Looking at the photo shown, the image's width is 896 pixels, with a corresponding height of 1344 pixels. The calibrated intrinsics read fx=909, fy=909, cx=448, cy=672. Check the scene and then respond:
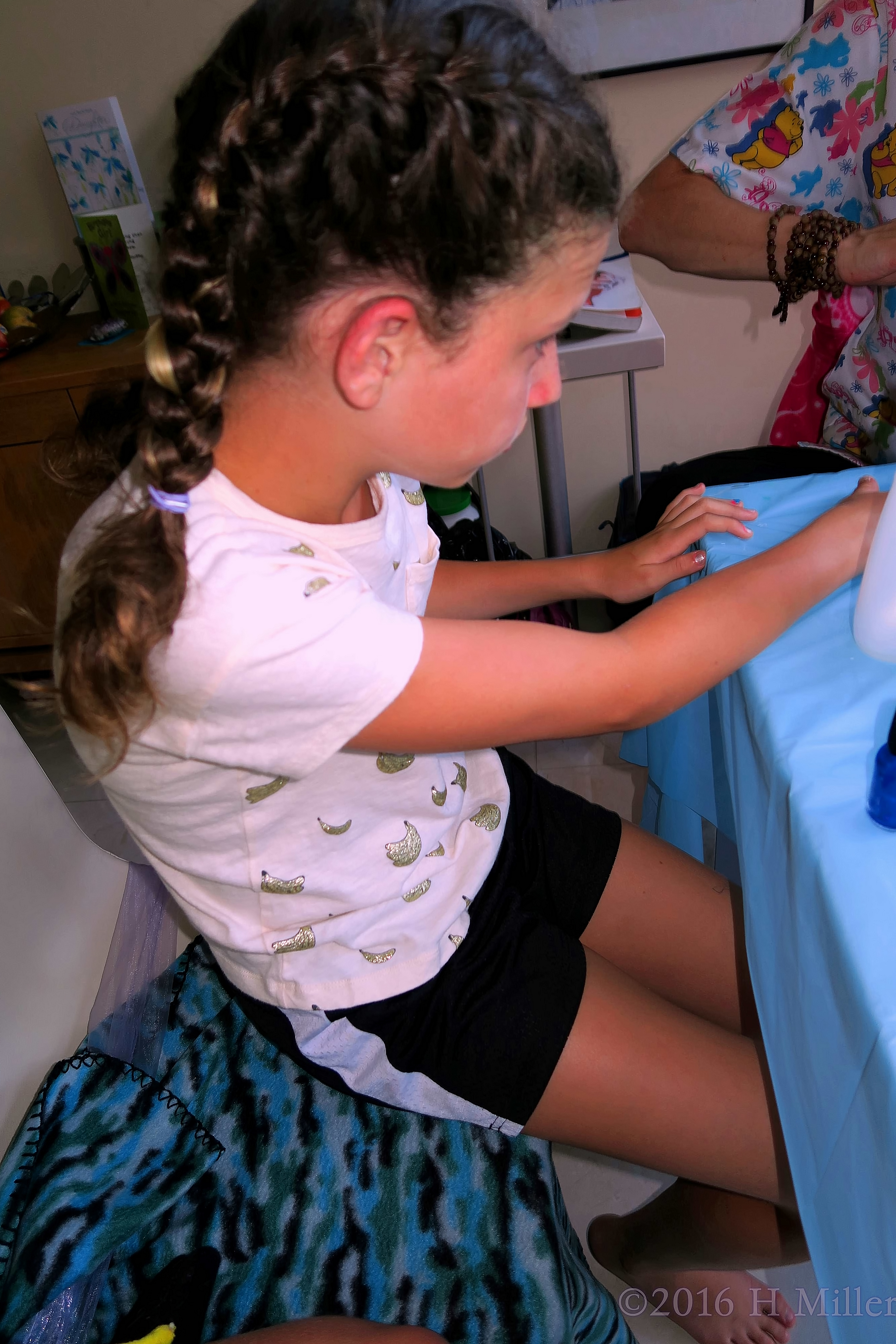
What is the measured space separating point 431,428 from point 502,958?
1.33ft

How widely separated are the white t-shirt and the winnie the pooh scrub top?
22.8 inches

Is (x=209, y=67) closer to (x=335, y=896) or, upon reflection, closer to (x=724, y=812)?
(x=335, y=896)

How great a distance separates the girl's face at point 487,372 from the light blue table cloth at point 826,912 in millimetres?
257

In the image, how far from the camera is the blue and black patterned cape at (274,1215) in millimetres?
675

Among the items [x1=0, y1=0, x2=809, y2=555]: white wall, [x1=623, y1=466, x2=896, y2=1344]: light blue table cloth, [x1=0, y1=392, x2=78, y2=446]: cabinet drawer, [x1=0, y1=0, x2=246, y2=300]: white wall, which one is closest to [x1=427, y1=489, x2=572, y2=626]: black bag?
[x1=0, y1=0, x2=809, y2=555]: white wall

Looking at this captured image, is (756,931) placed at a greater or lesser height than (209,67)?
lesser

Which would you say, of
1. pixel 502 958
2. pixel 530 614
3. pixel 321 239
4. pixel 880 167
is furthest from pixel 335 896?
pixel 530 614

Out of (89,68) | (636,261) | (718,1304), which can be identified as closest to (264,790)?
(718,1304)

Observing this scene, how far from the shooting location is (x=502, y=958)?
706 mm

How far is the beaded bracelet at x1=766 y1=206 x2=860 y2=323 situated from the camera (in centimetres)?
97

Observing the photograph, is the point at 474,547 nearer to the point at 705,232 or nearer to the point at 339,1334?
the point at 705,232

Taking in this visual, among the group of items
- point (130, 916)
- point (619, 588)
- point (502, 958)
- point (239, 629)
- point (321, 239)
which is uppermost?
point (321, 239)

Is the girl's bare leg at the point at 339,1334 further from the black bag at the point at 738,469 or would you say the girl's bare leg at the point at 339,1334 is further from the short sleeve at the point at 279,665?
the black bag at the point at 738,469

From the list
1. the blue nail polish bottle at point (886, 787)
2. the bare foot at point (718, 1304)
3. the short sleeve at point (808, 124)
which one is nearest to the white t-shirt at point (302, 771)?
the blue nail polish bottle at point (886, 787)
